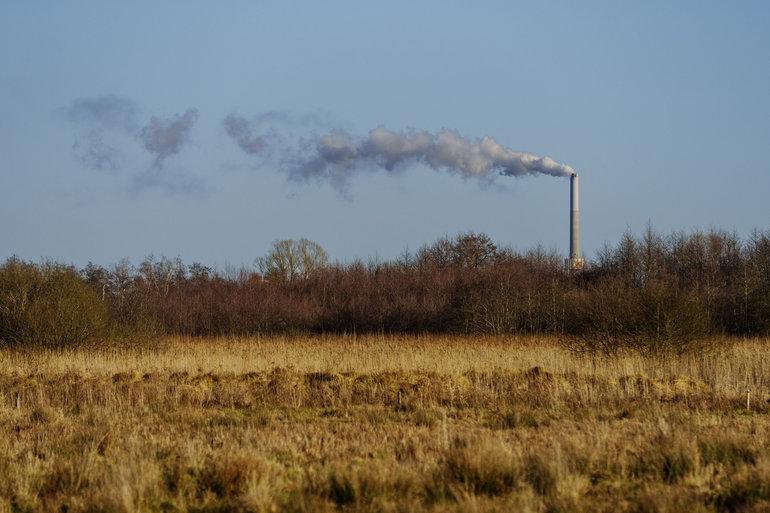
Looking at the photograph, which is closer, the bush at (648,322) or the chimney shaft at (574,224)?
the bush at (648,322)

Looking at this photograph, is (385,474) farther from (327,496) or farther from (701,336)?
(701,336)

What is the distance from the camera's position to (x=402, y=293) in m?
52.1

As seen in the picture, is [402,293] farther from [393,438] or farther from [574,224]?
[393,438]

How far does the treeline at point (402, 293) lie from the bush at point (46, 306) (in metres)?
0.04

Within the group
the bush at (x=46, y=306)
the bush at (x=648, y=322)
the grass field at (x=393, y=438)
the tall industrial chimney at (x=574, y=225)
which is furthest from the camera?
the tall industrial chimney at (x=574, y=225)

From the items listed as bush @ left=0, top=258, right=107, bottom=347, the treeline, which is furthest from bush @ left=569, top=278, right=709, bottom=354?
bush @ left=0, top=258, right=107, bottom=347

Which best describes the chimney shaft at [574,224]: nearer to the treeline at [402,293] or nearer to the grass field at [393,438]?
the treeline at [402,293]

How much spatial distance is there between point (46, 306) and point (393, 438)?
19.4 m

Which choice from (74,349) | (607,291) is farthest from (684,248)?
(74,349)

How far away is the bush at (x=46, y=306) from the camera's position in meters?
26.1

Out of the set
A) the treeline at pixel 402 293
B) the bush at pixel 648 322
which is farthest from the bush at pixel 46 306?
the bush at pixel 648 322

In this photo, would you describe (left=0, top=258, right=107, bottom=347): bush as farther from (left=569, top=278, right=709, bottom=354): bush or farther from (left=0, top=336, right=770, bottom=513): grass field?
(left=569, top=278, right=709, bottom=354): bush

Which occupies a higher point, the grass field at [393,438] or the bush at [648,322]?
the bush at [648,322]

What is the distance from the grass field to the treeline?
287 inches
